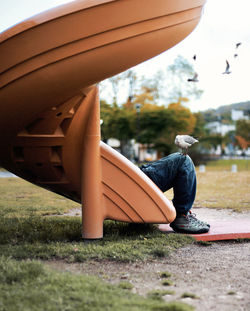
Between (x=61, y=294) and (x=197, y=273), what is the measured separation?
4.84 ft

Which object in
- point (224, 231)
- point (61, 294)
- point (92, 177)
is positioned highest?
point (92, 177)

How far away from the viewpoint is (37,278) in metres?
3.45

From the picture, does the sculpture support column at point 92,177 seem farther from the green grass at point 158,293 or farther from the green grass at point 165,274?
the green grass at point 158,293

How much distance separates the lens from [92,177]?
4996mm

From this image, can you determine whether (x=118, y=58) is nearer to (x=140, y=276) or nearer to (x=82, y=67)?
(x=82, y=67)

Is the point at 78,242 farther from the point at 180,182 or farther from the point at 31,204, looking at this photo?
the point at 31,204

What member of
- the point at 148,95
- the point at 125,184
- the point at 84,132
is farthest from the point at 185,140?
the point at 148,95

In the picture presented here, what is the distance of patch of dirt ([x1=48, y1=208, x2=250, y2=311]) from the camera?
3.28m

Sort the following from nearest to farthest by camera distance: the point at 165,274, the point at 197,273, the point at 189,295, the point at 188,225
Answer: the point at 189,295 → the point at 165,274 → the point at 197,273 → the point at 188,225

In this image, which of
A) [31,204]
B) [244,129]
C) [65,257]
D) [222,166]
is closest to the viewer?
[65,257]

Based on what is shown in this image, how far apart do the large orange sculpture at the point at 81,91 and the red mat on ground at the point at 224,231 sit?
59 cm

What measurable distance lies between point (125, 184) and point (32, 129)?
133 centimetres

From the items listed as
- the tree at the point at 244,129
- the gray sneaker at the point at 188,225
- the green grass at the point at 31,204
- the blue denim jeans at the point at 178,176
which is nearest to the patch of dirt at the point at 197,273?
the gray sneaker at the point at 188,225

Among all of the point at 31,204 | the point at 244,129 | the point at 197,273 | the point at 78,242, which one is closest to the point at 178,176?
the point at 78,242
